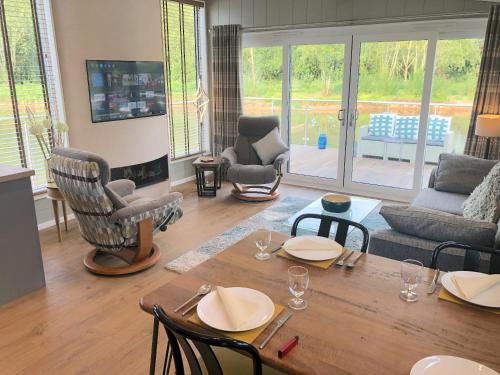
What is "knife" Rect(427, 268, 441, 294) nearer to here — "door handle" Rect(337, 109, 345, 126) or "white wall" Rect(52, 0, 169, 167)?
"white wall" Rect(52, 0, 169, 167)

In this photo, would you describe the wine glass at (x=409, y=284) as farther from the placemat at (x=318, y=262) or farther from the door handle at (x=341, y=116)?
the door handle at (x=341, y=116)

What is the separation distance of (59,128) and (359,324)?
3.41 m

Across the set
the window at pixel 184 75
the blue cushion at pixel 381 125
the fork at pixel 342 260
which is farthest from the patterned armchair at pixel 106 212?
the blue cushion at pixel 381 125

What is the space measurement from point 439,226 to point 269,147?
11.0 feet

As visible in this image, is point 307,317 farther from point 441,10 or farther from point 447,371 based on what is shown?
point 441,10

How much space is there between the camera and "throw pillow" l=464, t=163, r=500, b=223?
2.76 m

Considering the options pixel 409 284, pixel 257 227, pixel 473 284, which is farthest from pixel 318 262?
pixel 257 227

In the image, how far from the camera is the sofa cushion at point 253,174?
16.4 feet

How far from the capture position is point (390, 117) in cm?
512

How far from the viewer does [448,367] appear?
117cm

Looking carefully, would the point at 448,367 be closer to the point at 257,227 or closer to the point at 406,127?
the point at 257,227

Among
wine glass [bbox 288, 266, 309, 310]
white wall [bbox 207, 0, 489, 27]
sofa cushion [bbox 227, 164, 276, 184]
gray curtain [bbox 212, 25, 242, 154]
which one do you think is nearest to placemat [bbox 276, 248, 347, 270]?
wine glass [bbox 288, 266, 309, 310]

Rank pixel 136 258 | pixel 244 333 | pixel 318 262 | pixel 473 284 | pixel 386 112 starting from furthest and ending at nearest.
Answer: pixel 386 112 → pixel 136 258 → pixel 318 262 → pixel 473 284 → pixel 244 333

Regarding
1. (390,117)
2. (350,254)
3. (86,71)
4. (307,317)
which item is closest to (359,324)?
(307,317)
